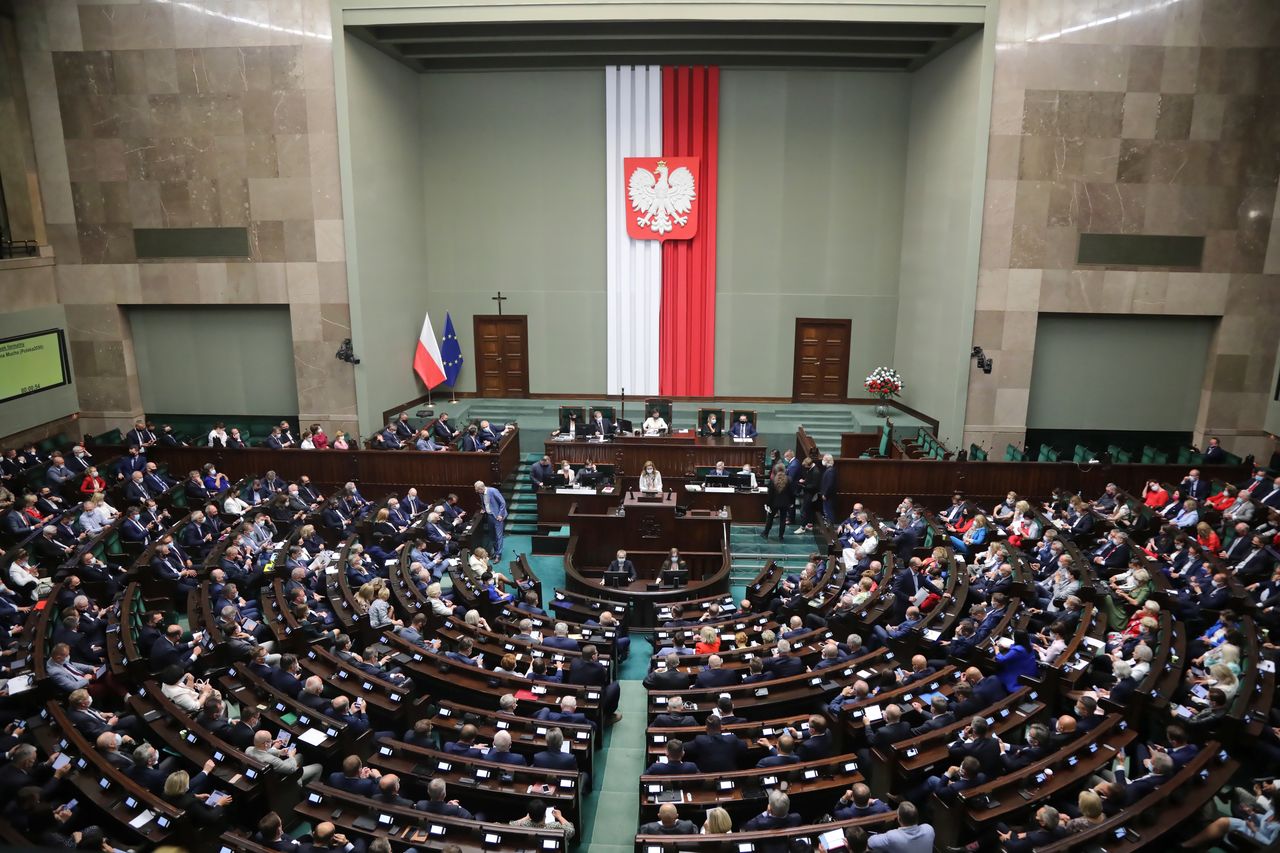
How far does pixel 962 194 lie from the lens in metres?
16.8

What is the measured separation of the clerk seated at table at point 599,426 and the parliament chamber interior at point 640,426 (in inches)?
2.5

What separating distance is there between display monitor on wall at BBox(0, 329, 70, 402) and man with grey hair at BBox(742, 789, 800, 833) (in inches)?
654

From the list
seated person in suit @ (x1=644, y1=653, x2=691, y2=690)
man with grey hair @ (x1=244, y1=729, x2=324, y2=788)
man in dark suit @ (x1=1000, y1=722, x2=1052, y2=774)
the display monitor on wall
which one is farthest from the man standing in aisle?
the display monitor on wall

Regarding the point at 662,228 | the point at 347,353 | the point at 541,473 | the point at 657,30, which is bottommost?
the point at 541,473

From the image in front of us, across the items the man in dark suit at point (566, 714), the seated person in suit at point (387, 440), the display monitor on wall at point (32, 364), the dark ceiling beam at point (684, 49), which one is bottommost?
the man in dark suit at point (566, 714)

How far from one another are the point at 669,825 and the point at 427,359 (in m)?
15.5

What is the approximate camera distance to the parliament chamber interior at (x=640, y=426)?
727 cm

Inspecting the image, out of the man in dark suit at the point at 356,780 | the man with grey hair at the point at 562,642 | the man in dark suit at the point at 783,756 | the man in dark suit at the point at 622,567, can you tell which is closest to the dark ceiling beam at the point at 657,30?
the man in dark suit at the point at 622,567

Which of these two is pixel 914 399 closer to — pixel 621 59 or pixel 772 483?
pixel 772 483

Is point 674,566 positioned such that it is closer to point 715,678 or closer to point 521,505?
point 715,678

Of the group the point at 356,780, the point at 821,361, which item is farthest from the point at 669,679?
the point at 821,361

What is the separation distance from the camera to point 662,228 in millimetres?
20219

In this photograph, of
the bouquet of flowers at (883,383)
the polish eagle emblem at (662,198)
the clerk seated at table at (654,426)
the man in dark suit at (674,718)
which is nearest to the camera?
the man in dark suit at (674,718)

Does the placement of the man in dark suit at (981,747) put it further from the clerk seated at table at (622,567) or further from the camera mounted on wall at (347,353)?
the camera mounted on wall at (347,353)
